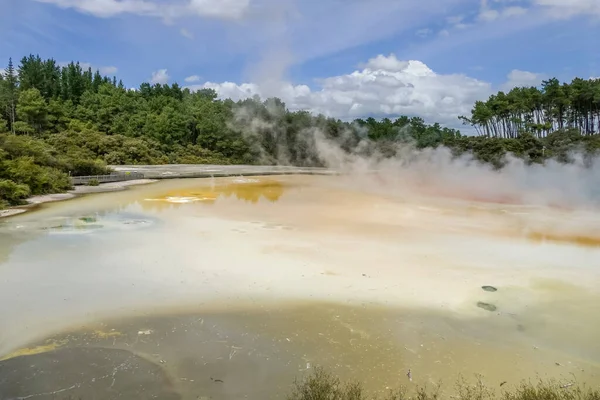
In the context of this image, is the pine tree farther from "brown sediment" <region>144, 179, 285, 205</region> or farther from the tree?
"brown sediment" <region>144, 179, 285, 205</region>

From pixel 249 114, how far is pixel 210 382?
3985cm

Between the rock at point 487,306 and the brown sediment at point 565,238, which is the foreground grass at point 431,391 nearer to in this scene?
the rock at point 487,306

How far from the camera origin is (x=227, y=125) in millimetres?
40531

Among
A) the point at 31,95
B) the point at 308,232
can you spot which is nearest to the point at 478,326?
the point at 308,232

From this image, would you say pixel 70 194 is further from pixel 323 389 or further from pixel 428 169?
pixel 428 169

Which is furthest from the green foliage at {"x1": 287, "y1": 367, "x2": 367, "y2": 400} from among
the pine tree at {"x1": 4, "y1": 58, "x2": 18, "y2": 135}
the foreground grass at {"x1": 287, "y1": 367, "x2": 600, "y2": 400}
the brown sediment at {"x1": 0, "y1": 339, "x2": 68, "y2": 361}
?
the pine tree at {"x1": 4, "y1": 58, "x2": 18, "y2": 135}

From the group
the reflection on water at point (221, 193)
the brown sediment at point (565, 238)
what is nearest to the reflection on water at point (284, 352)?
the brown sediment at point (565, 238)

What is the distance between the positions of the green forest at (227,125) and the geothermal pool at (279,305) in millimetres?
18557

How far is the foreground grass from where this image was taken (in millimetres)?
3615

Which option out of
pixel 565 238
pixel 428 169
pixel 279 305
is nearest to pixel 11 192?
pixel 279 305

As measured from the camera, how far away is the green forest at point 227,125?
31422 millimetres

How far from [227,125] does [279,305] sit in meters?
36.1

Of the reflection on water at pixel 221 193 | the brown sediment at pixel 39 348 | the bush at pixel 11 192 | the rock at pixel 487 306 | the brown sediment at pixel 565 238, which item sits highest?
the bush at pixel 11 192

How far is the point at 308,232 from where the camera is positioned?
1060cm
